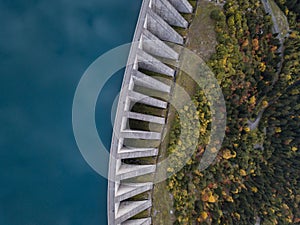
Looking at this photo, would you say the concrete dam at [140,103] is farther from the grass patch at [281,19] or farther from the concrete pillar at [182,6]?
the grass patch at [281,19]

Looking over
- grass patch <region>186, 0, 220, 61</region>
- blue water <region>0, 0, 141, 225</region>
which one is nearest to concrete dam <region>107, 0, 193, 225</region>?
grass patch <region>186, 0, 220, 61</region>

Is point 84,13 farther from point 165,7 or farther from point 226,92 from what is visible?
point 226,92

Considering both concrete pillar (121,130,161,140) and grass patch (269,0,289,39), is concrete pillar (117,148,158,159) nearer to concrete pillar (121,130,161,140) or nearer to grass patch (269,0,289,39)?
concrete pillar (121,130,161,140)

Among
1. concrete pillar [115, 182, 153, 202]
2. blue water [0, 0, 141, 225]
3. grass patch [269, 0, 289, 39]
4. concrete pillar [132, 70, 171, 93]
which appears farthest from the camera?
grass patch [269, 0, 289, 39]

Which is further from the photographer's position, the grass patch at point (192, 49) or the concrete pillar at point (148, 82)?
the grass patch at point (192, 49)

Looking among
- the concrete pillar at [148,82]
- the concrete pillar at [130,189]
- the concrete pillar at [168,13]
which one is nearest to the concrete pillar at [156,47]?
the concrete pillar at [168,13]

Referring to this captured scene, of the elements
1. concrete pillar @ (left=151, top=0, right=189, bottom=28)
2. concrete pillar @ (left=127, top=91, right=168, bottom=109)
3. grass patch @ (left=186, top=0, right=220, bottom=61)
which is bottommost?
concrete pillar @ (left=127, top=91, right=168, bottom=109)

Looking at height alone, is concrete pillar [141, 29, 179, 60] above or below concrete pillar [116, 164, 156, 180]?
above

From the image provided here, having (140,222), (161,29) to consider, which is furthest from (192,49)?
(140,222)
